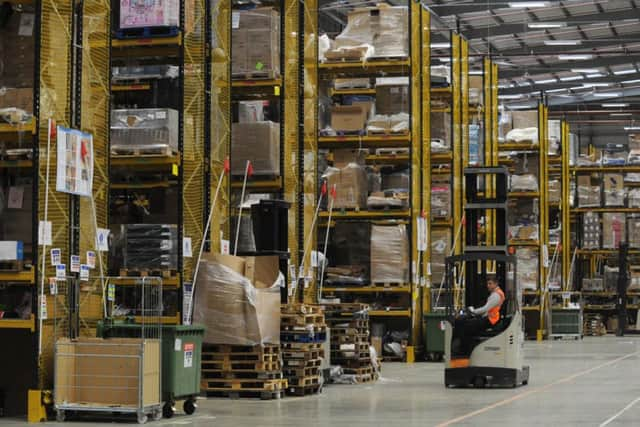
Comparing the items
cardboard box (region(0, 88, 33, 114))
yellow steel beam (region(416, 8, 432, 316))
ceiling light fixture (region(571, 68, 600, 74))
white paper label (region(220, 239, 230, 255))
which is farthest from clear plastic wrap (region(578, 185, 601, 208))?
cardboard box (region(0, 88, 33, 114))

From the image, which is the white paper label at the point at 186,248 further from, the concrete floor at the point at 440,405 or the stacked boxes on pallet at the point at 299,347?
the concrete floor at the point at 440,405

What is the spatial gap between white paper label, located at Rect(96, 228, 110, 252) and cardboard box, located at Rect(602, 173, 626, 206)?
983 inches

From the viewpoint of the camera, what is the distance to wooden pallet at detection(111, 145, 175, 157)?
1335 cm

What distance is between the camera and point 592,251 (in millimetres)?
→ 35062

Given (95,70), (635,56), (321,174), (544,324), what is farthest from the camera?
(635,56)

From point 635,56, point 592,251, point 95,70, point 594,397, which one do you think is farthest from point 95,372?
point 635,56

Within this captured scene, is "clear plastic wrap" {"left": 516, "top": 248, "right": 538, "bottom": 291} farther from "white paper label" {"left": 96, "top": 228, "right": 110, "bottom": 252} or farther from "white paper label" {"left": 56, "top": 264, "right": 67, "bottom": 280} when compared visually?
"white paper label" {"left": 56, "top": 264, "right": 67, "bottom": 280}

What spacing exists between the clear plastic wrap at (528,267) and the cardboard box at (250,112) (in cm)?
1489

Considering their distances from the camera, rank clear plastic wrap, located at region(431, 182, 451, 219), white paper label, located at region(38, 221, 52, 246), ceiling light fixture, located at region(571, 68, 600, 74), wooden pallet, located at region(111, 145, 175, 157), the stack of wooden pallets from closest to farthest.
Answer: white paper label, located at region(38, 221, 52, 246) < the stack of wooden pallets < wooden pallet, located at region(111, 145, 175, 157) < clear plastic wrap, located at region(431, 182, 451, 219) < ceiling light fixture, located at region(571, 68, 600, 74)

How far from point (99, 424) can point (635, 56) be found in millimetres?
34512

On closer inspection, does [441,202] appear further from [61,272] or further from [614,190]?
[61,272]

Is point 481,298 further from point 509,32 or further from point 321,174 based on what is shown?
point 509,32

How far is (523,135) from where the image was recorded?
30.0 metres

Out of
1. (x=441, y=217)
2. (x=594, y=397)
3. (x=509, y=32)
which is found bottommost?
(x=594, y=397)
